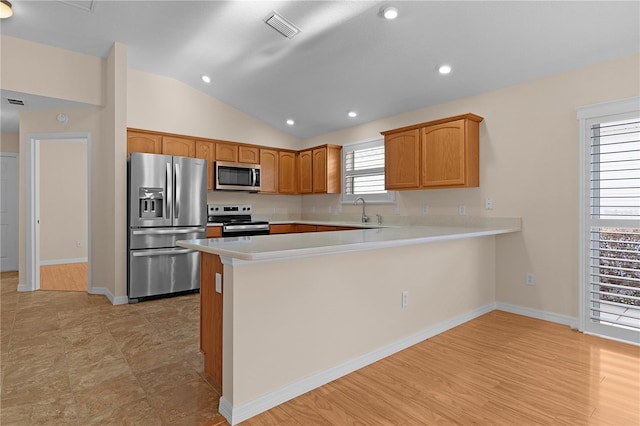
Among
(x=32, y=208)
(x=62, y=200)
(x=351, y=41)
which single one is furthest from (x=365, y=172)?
(x=62, y=200)

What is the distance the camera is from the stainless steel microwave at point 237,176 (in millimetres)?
5074

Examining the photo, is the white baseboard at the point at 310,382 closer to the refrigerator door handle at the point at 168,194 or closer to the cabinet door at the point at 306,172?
the refrigerator door handle at the point at 168,194

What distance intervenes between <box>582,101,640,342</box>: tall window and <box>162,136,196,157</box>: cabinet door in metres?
4.60

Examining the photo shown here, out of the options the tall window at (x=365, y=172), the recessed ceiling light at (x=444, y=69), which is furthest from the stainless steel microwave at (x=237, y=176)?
the recessed ceiling light at (x=444, y=69)

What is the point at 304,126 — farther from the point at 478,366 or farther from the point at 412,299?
the point at 478,366

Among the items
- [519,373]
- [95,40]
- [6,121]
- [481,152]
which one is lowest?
[519,373]

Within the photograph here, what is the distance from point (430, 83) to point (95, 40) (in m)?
3.84

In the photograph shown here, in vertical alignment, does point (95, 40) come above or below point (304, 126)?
above

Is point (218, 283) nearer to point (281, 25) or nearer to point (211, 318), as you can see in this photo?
point (211, 318)

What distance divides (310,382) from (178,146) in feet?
12.5

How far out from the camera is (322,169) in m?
5.55

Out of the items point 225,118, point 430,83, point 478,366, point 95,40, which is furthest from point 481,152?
point 95,40

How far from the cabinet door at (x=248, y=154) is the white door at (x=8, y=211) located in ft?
13.5

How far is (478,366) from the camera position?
2408mm
